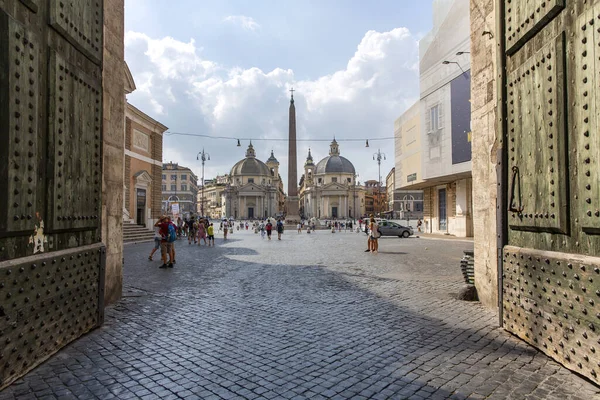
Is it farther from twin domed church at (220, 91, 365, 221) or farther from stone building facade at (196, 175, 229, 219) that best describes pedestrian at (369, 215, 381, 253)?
stone building facade at (196, 175, 229, 219)

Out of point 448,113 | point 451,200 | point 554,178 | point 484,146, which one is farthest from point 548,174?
point 451,200

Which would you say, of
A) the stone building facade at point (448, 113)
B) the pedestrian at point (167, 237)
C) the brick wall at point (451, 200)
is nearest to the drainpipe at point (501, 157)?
the pedestrian at point (167, 237)

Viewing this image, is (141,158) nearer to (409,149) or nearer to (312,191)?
(409,149)

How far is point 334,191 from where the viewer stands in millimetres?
108125

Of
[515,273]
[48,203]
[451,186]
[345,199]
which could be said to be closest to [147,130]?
[451,186]

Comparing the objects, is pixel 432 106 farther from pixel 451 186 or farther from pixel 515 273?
pixel 515 273

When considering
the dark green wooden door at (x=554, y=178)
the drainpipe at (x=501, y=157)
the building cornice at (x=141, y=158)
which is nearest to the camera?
the dark green wooden door at (x=554, y=178)

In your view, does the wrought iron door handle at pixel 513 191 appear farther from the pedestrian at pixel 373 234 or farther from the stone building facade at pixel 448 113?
the stone building facade at pixel 448 113

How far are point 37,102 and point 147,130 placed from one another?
2656cm

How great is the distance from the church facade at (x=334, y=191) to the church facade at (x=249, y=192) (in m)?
12.3

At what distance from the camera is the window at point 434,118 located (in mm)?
26797

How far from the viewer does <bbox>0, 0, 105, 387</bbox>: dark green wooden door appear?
3.38 meters

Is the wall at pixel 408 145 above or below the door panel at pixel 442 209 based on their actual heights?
above

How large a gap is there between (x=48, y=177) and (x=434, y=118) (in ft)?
88.2
